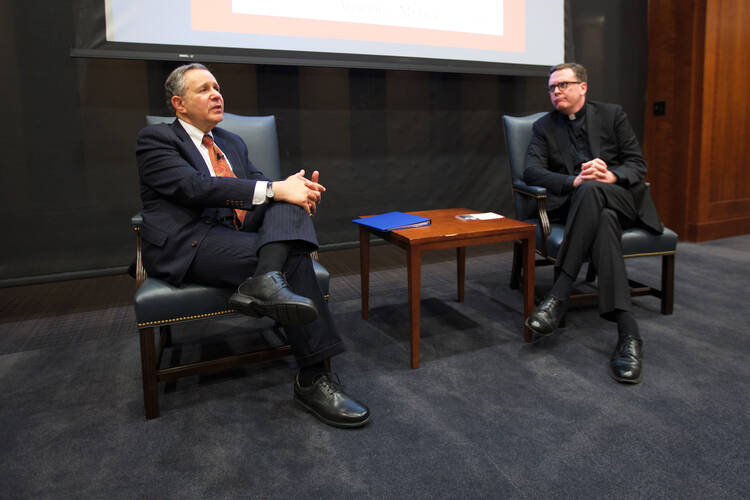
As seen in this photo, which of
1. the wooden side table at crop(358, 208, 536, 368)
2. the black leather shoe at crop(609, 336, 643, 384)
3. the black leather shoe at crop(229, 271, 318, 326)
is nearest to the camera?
the black leather shoe at crop(229, 271, 318, 326)

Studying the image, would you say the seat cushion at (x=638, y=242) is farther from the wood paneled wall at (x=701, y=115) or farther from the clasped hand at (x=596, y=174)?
the wood paneled wall at (x=701, y=115)

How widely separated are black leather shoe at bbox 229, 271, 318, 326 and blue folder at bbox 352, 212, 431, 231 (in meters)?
0.59

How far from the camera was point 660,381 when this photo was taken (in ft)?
5.37

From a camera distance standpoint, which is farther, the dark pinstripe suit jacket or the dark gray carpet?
the dark pinstripe suit jacket

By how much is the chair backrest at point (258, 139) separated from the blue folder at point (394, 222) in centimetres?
46

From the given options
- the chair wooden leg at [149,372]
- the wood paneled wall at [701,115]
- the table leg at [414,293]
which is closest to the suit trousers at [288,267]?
the chair wooden leg at [149,372]

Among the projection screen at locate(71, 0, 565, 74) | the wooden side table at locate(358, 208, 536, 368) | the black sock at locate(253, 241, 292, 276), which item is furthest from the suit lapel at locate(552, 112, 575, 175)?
the black sock at locate(253, 241, 292, 276)

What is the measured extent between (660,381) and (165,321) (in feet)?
5.18

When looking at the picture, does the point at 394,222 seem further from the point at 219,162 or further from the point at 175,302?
the point at 175,302

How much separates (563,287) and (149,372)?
1488mm

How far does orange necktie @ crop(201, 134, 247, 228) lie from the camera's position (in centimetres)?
177

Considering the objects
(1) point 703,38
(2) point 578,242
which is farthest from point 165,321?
(1) point 703,38

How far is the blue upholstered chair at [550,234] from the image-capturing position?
2.05 m

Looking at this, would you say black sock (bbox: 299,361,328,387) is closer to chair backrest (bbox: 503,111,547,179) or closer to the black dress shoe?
the black dress shoe
